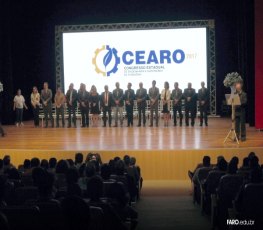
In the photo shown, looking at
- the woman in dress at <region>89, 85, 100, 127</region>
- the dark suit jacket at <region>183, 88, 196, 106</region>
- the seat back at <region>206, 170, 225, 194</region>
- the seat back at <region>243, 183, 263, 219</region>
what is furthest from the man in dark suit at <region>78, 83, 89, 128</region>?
the seat back at <region>243, 183, 263, 219</region>

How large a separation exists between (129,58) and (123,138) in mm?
6612

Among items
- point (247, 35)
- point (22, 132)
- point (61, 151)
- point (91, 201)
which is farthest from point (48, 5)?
point (91, 201)

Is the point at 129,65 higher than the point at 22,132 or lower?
higher

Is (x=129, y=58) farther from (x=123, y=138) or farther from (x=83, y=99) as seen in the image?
(x=123, y=138)

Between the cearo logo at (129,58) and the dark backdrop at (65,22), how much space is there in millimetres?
1176

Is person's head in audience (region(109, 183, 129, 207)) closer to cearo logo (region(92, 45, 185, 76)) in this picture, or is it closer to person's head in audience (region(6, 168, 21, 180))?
person's head in audience (region(6, 168, 21, 180))

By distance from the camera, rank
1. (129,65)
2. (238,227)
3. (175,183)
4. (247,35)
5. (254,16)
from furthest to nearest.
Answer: (129,65) < (247,35) < (254,16) < (175,183) < (238,227)

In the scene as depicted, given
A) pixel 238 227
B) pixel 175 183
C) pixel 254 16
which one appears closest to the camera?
pixel 238 227

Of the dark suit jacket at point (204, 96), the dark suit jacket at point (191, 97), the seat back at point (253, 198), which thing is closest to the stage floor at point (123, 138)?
the dark suit jacket at point (191, 97)

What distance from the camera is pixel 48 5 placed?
19531mm

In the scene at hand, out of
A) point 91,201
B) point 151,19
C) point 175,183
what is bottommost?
point 175,183

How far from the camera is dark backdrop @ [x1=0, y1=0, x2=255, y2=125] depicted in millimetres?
17922

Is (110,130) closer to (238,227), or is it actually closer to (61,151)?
(61,151)

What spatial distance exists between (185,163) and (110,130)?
473 cm
